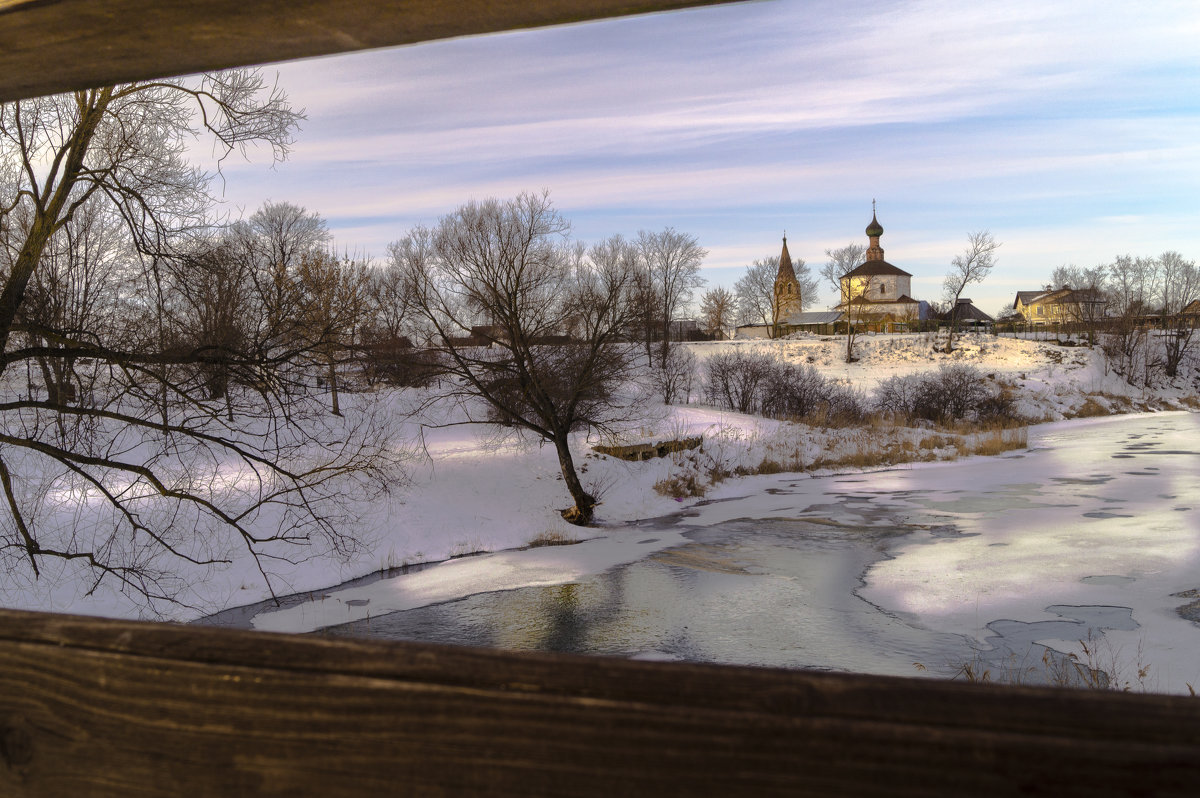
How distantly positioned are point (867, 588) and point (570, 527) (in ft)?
25.7

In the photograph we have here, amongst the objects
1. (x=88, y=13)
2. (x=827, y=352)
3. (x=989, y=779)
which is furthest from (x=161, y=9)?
(x=827, y=352)

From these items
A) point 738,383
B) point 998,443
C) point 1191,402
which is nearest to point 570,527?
point 998,443

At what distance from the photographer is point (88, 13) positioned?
1.06m

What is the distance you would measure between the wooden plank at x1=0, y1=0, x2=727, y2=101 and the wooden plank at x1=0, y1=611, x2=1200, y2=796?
796mm

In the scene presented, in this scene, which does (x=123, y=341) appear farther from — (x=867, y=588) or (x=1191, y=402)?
(x=1191, y=402)

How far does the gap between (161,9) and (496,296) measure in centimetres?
1690

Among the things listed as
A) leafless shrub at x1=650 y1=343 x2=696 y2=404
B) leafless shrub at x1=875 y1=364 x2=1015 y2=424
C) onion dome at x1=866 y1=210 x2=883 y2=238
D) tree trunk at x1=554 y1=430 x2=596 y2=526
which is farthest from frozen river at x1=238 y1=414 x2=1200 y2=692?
onion dome at x1=866 y1=210 x2=883 y2=238

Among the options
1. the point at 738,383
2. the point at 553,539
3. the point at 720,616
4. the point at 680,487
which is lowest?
the point at 553,539

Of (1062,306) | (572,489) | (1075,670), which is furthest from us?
(1062,306)

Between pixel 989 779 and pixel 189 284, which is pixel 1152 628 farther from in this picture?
pixel 189 284

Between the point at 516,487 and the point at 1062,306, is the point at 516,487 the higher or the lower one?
the lower one

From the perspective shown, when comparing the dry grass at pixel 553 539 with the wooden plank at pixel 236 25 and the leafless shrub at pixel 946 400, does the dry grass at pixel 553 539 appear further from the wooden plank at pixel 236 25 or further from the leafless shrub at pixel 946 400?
the leafless shrub at pixel 946 400

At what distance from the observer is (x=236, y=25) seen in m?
1.08

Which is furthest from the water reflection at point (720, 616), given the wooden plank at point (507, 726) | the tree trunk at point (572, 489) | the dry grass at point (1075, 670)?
the wooden plank at point (507, 726)
